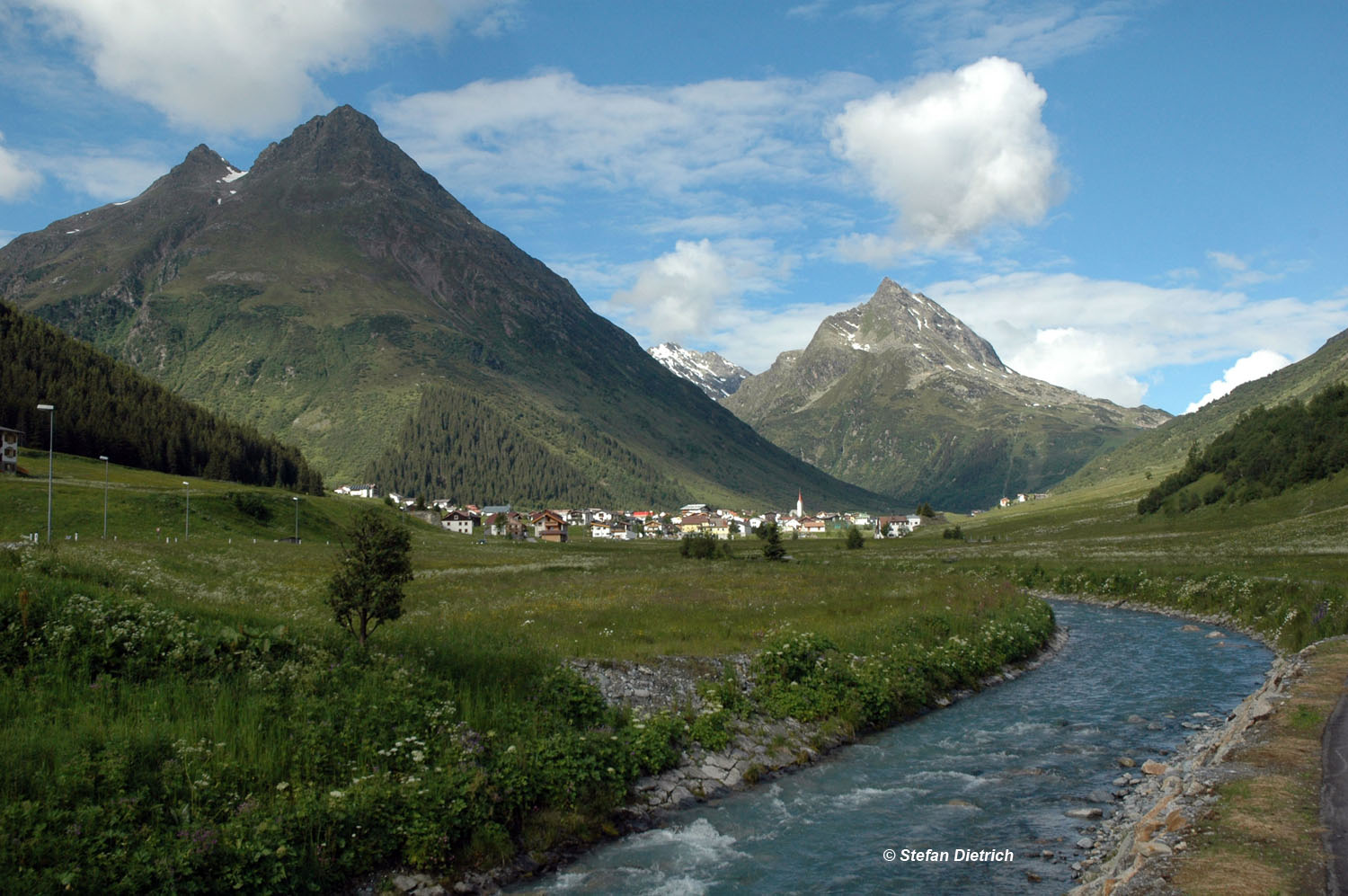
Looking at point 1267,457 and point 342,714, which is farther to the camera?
point 1267,457

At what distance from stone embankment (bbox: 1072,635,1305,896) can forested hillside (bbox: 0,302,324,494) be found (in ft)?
525

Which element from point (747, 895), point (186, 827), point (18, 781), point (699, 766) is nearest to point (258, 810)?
point (186, 827)

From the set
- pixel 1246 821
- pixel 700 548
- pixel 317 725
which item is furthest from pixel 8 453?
pixel 1246 821

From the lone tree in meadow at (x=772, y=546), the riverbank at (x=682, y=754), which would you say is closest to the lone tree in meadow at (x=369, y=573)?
the riverbank at (x=682, y=754)

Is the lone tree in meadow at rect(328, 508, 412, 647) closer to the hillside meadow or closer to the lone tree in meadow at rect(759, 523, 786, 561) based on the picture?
the hillside meadow

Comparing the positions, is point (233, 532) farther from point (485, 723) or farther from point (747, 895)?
point (747, 895)

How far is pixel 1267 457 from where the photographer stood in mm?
136000

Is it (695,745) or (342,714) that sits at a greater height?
(342,714)

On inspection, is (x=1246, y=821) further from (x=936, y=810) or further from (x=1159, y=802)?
(x=936, y=810)

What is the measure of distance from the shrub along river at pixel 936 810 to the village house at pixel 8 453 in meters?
125

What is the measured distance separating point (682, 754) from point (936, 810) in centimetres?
597

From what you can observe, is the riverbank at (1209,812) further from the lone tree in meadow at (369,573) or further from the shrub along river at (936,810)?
the lone tree in meadow at (369,573)

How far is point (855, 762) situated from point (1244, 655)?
2654 cm

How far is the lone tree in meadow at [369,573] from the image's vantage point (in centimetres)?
2433
